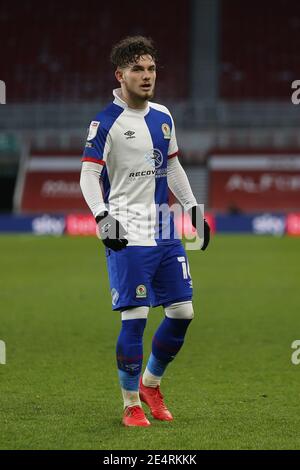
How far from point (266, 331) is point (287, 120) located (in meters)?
24.7

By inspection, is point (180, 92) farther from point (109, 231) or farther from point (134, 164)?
point (109, 231)

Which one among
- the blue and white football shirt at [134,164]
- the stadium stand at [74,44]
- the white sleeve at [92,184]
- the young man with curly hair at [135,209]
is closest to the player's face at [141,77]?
the young man with curly hair at [135,209]

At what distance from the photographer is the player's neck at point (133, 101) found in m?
5.75

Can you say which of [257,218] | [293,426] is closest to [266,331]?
[293,426]

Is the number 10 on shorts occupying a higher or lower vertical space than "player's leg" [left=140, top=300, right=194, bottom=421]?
higher

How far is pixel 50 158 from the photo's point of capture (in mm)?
37531

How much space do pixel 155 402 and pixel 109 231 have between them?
1238mm

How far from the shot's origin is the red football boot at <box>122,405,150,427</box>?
5605 millimetres

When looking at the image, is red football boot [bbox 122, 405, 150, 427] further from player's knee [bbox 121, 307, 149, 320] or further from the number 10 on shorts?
the number 10 on shorts

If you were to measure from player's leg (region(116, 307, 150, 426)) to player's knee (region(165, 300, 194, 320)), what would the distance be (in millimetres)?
223

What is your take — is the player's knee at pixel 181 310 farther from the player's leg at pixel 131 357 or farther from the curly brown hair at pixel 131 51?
the curly brown hair at pixel 131 51

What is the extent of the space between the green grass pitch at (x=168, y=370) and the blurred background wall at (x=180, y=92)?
57.6 feet

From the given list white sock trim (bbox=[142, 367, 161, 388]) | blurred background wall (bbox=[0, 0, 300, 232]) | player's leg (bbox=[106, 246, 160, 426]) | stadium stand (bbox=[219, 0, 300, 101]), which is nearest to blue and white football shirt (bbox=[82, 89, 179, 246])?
player's leg (bbox=[106, 246, 160, 426])

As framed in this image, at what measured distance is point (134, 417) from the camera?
563 centimetres
